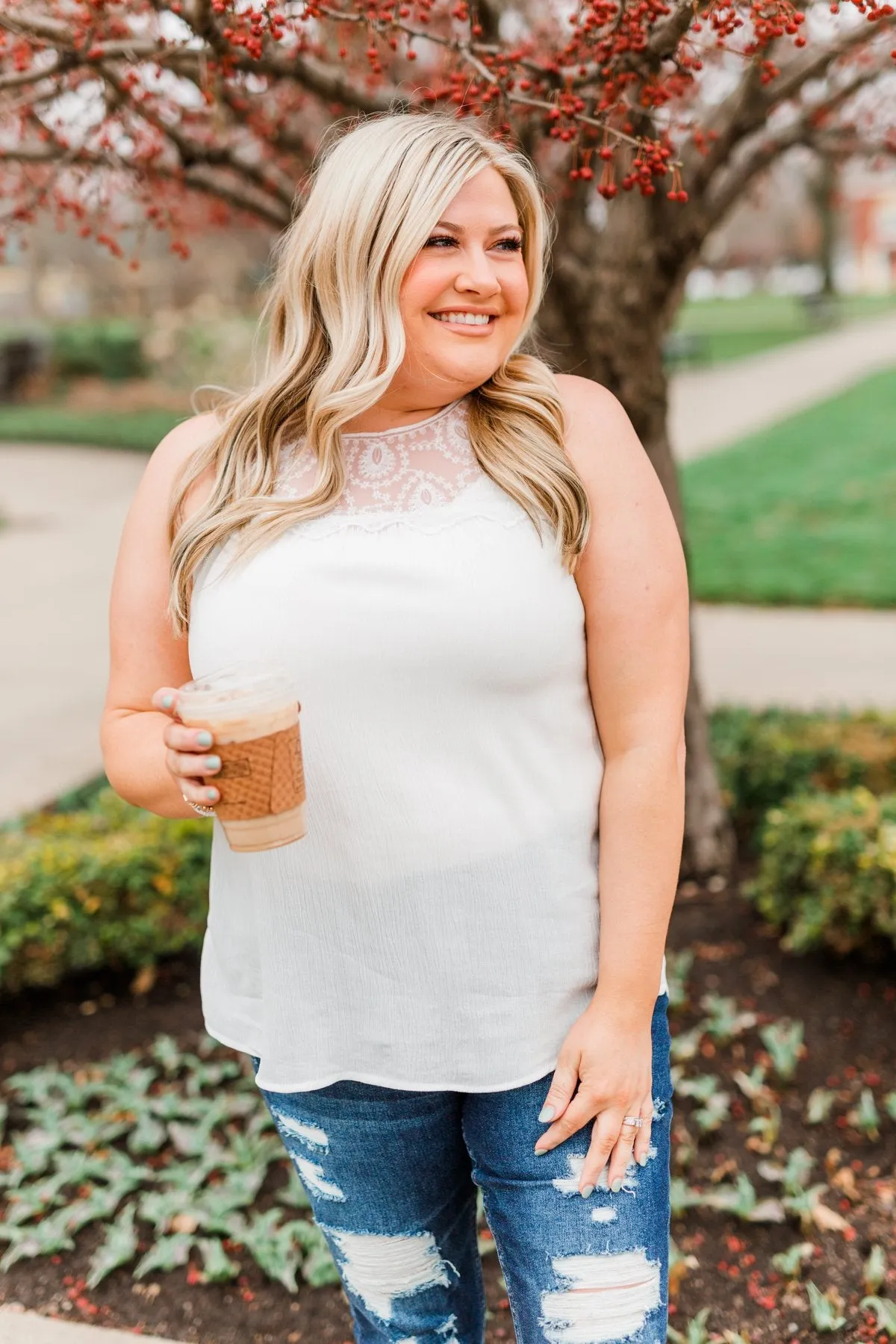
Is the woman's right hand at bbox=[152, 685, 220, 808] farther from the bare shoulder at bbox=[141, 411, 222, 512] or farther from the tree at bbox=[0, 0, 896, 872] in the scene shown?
the tree at bbox=[0, 0, 896, 872]

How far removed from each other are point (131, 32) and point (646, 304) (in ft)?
4.87

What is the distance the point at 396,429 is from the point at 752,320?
37.2m

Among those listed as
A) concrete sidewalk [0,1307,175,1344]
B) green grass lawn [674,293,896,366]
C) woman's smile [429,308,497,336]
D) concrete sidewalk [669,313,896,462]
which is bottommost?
green grass lawn [674,293,896,366]

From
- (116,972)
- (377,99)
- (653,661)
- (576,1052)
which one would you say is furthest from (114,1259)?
(377,99)

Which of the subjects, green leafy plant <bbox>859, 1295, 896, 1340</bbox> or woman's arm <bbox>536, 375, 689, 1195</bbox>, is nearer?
woman's arm <bbox>536, 375, 689, 1195</bbox>

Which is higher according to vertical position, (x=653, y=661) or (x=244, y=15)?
(x=244, y=15)

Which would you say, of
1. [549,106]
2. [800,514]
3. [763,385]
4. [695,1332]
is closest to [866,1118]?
[695,1332]

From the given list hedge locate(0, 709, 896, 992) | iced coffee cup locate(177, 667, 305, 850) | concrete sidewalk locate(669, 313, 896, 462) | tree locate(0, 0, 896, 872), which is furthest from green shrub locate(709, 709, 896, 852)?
concrete sidewalk locate(669, 313, 896, 462)

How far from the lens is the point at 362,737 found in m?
1.60

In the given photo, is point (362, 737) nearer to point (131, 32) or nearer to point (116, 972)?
point (131, 32)

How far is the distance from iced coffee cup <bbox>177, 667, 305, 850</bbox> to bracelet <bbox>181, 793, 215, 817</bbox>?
33 mm

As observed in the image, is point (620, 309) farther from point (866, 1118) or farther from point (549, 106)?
point (866, 1118)

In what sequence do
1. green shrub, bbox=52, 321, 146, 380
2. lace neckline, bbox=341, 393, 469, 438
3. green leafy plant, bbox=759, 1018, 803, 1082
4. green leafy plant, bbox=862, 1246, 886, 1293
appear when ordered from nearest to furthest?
lace neckline, bbox=341, 393, 469, 438 → green leafy plant, bbox=862, 1246, 886, 1293 → green leafy plant, bbox=759, 1018, 803, 1082 → green shrub, bbox=52, 321, 146, 380

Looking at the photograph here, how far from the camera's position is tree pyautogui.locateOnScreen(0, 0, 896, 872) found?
2057 millimetres
